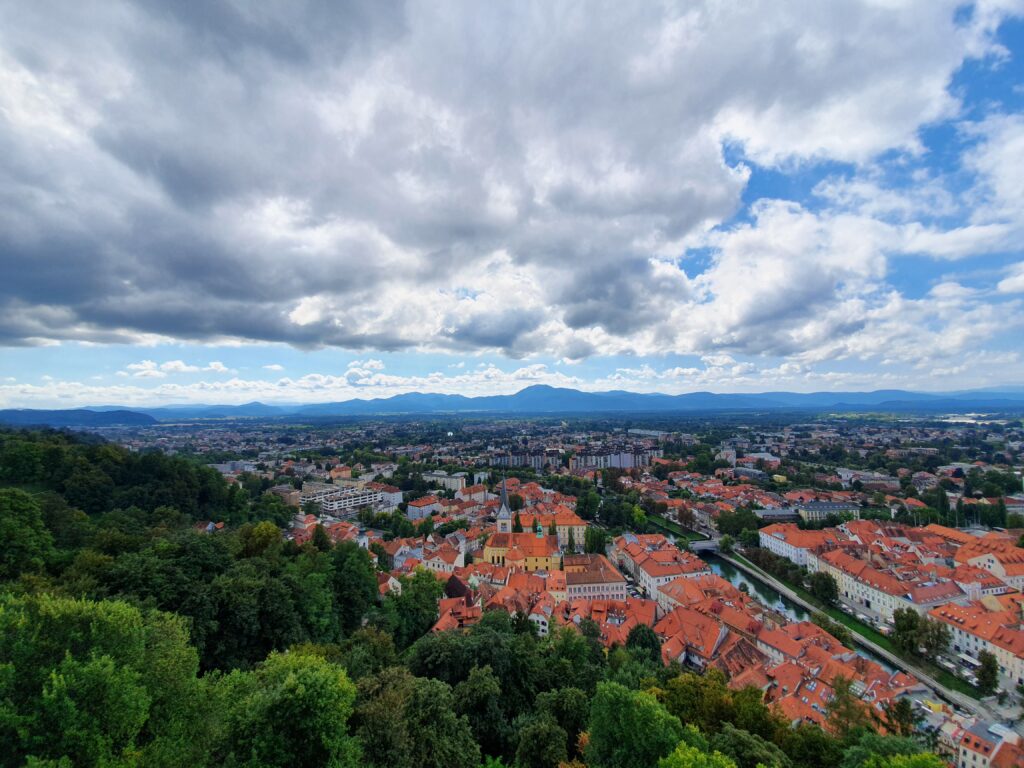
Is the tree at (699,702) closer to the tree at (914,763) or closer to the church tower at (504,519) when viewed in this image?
the tree at (914,763)

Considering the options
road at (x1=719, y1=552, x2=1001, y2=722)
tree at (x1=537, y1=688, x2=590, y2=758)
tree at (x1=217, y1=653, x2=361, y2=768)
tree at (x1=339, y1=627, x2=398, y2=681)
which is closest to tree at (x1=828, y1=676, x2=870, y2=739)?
tree at (x1=537, y1=688, x2=590, y2=758)

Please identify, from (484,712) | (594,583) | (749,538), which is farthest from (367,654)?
(749,538)

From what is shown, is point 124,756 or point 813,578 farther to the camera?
point 813,578

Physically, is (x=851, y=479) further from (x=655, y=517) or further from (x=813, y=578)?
(x=813, y=578)

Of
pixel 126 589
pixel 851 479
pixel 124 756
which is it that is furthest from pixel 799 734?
pixel 851 479

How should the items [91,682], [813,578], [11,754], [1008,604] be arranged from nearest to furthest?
[11,754], [91,682], [1008,604], [813,578]

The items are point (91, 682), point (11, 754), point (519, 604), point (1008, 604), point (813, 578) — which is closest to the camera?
point (11, 754)
